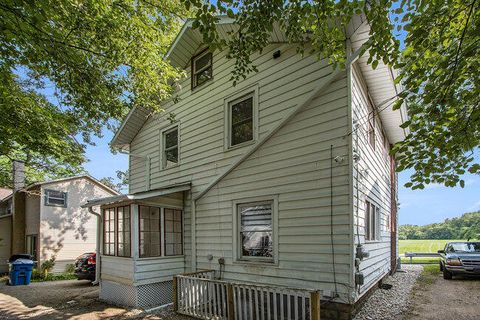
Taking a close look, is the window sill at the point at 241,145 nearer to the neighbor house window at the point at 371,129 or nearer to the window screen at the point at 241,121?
the window screen at the point at 241,121

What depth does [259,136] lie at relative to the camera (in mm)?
8008

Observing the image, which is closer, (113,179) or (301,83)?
(301,83)

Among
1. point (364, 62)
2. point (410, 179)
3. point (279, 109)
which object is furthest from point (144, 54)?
point (410, 179)

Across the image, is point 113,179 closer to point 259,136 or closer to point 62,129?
point 62,129

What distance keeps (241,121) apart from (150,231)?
4241 millimetres

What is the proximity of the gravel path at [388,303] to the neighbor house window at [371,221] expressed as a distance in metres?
1.52

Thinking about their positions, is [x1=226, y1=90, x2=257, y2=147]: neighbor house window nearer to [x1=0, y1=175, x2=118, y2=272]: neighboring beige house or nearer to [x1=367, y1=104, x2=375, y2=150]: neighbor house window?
[x1=367, y1=104, x2=375, y2=150]: neighbor house window

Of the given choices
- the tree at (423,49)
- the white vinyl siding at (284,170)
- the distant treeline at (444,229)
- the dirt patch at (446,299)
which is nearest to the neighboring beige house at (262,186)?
the white vinyl siding at (284,170)

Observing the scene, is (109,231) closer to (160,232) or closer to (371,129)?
(160,232)

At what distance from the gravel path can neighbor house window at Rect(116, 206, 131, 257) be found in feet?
21.6

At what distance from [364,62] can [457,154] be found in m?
3.33

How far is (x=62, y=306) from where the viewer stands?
9164 mm

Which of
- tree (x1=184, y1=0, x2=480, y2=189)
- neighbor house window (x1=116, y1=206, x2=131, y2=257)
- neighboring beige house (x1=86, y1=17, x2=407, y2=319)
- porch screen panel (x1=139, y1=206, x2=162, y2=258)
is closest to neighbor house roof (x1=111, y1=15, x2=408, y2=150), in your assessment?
neighboring beige house (x1=86, y1=17, x2=407, y2=319)

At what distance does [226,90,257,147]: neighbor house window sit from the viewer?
8469 millimetres
